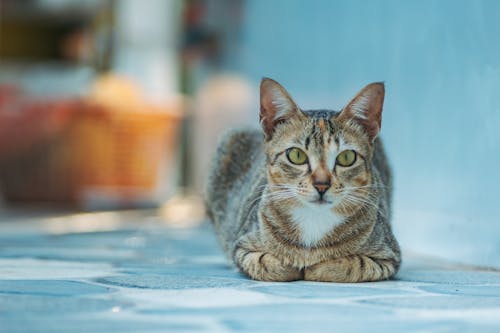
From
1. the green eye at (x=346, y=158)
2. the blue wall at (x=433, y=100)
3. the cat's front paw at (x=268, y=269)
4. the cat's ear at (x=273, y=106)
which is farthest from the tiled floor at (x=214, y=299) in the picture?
the cat's ear at (x=273, y=106)

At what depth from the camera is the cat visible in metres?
1.81

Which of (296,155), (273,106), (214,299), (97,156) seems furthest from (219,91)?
(214,299)

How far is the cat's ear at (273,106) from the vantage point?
189 centimetres

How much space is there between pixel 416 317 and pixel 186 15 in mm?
5752

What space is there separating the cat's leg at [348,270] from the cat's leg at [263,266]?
5cm

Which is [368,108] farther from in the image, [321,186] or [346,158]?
[321,186]

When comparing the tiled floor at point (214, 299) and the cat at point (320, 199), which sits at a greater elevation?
the cat at point (320, 199)

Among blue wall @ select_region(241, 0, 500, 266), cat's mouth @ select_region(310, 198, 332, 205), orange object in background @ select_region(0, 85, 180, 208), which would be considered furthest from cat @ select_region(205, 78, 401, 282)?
orange object in background @ select_region(0, 85, 180, 208)

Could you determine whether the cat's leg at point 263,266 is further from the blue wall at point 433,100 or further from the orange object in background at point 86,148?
the orange object in background at point 86,148

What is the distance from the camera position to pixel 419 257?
257cm

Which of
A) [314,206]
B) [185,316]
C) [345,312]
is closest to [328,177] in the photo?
[314,206]

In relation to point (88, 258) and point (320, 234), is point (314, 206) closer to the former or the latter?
point (320, 234)

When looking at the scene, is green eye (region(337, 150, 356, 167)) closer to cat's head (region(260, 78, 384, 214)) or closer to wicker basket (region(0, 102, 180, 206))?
cat's head (region(260, 78, 384, 214))

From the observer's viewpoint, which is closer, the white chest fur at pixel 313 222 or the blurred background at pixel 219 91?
the white chest fur at pixel 313 222
